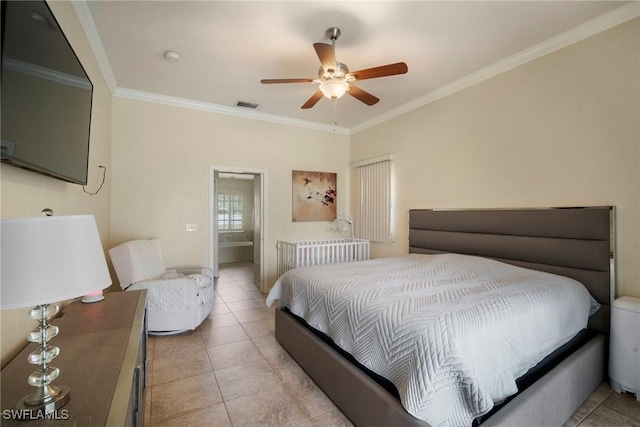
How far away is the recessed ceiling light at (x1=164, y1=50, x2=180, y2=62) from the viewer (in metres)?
2.76

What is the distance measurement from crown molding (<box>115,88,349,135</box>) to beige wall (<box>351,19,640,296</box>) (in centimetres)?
180

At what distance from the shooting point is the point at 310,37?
8.23ft

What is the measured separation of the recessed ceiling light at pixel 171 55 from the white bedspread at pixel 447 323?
249 centimetres

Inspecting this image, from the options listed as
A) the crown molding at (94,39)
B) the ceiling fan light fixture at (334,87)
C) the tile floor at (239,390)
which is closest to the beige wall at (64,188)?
the crown molding at (94,39)

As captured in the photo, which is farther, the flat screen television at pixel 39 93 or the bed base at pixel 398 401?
the bed base at pixel 398 401

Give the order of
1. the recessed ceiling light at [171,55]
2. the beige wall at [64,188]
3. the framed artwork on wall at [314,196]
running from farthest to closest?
1. the framed artwork on wall at [314,196]
2. the recessed ceiling light at [171,55]
3. the beige wall at [64,188]

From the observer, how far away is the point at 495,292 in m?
1.90

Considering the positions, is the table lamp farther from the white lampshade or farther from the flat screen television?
the flat screen television

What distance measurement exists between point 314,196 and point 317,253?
3.91 feet

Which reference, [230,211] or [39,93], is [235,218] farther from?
[39,93]

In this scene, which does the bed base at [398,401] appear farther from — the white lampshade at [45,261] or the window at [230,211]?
the window at [230,211]

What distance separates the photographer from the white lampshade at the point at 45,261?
726 mm

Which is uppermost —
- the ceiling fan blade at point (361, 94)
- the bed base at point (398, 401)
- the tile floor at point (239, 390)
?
the ceiling fan blade at point (361, 94)

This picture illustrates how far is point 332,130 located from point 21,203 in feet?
14.5
